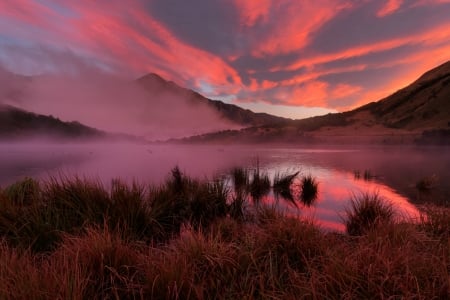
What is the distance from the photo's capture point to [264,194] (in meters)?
14.4

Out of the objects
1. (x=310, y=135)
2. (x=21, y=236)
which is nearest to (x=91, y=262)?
(x=21, y=236)

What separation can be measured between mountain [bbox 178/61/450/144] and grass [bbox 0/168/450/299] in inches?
4270

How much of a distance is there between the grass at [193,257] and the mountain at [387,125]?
108452mm

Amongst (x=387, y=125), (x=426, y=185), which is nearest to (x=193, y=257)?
(x=426, y=185)

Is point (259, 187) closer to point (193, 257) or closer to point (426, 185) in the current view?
point (426, 185)

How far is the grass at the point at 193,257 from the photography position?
323 centimetres

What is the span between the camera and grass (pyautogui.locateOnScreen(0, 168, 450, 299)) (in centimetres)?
323

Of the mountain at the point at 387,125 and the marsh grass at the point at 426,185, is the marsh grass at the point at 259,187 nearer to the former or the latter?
the marsh grass at the point at 426,185

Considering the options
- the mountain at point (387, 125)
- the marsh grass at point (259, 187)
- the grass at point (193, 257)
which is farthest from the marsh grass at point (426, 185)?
the mountain at point (387, 125)

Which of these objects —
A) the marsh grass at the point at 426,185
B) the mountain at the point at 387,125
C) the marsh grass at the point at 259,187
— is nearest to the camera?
the marsh grass at the point at 259,187

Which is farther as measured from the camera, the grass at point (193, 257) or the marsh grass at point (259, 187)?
the marsh grass at point (259, 187)

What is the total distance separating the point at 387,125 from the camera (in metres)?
145

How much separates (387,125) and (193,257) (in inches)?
6698

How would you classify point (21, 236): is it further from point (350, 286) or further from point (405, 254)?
point (405, 254)
